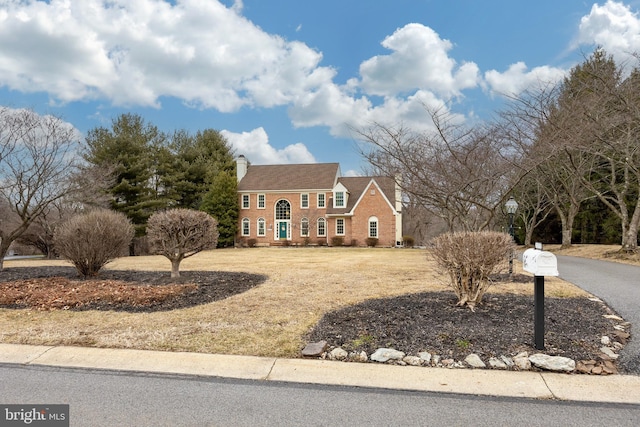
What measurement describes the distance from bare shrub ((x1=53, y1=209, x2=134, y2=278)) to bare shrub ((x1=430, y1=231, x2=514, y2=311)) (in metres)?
8.70

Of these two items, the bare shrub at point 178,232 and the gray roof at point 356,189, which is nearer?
the bare shrub at point 178,232

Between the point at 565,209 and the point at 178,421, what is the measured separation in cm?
3328

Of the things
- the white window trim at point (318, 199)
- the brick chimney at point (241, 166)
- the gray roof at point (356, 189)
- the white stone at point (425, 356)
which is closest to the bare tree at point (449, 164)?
the white stone at point (425, 356)

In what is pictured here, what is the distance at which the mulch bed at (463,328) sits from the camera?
4.48 m

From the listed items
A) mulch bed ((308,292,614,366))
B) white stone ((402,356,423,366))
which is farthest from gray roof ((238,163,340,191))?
white stone ((402,356,423,366))

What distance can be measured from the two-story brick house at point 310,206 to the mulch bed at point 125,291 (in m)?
23.9

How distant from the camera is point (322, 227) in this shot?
3681 centimetres

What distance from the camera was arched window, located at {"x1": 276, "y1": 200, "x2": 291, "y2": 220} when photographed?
37.6 meters

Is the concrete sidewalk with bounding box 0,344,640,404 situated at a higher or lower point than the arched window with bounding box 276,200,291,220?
lower

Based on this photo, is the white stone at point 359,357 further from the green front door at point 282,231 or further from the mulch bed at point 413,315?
the green front door at point 282,231

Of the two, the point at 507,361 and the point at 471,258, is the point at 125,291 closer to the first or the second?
the point at 471,258

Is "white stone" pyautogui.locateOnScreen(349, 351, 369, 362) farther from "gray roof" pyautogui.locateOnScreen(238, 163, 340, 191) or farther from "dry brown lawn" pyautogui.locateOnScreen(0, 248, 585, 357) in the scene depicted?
"gray roof" pyautogui.locateOnScreen(238, 163, 340, 191)

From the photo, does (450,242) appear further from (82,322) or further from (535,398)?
(82,322)

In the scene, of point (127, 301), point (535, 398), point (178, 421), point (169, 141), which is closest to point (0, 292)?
point (127, 301)
